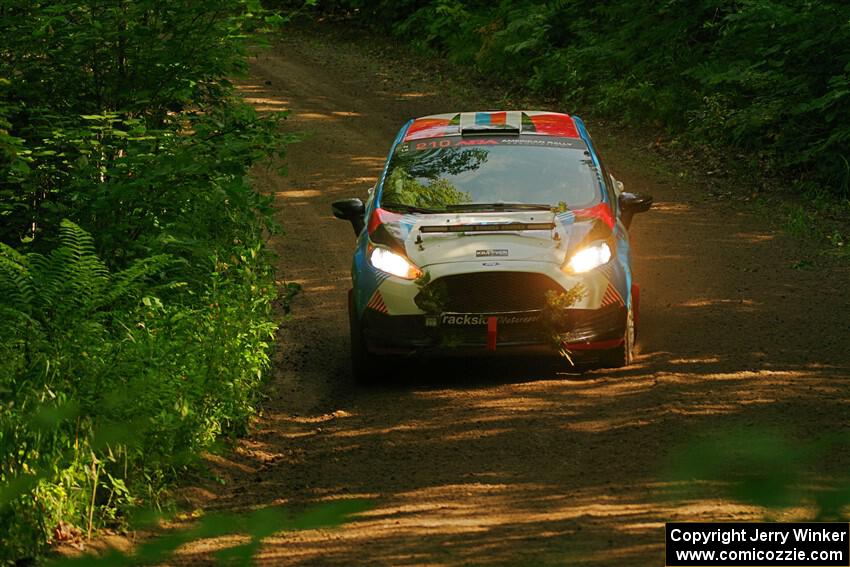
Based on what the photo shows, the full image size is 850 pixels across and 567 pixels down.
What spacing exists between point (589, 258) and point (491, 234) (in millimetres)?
785

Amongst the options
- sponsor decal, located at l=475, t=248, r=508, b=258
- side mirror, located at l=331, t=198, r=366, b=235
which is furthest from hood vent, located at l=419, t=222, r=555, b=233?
side mirror, located at l=331, t=198, r=366, b=235

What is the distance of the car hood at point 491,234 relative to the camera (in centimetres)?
874

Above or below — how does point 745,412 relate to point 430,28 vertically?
below

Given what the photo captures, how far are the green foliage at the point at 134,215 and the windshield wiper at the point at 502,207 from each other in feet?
5.25

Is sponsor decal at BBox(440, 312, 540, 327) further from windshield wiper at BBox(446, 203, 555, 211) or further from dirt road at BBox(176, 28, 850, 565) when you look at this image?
windshield wiper at BBox(446, 203, 555, 211)

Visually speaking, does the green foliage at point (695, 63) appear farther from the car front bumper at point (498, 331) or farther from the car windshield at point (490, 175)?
the car front bumper at point (498, 331)

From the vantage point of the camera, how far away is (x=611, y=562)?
507 cm

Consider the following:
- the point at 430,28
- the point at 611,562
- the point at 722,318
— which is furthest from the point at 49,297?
the point at 430,28

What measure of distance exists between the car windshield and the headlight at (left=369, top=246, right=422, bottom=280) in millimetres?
584

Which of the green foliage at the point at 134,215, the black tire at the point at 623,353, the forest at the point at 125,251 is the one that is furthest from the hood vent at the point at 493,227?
the green foliage at the point at 134,215

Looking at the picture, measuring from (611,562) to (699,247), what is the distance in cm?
979

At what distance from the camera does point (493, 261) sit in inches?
341

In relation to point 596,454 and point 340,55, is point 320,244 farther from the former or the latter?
point 340,55

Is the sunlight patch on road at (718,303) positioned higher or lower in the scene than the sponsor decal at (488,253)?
lower
